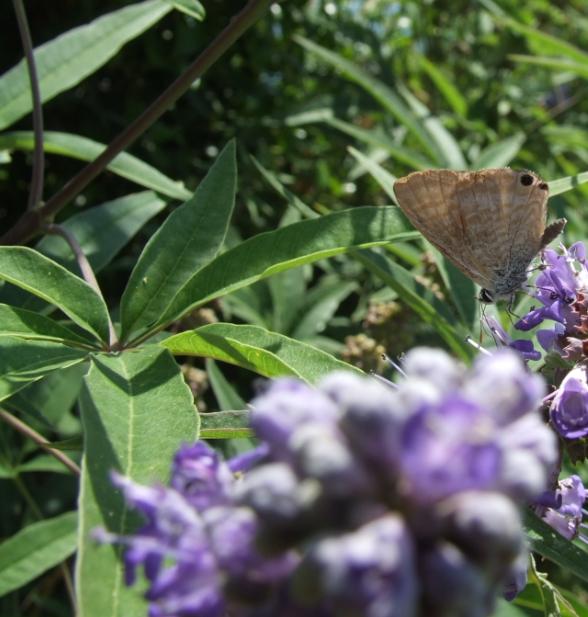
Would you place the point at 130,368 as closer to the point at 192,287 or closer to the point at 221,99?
the point at 192,287

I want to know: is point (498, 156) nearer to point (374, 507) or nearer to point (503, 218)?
point (503, 218)

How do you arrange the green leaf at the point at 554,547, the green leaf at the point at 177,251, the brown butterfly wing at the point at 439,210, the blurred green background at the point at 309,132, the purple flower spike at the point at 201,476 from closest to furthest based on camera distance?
1. the purple flower spike at the point at 201,476
2. the green leaf at the point at 554,547
3. the green leaf at the point at 177,251
4. the brown butterfly wing at the point at 439,210
5. the blurred green background at the point at 309,132

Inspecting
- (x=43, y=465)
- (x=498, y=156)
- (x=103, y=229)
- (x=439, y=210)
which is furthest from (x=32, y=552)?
(x=498, y=156)

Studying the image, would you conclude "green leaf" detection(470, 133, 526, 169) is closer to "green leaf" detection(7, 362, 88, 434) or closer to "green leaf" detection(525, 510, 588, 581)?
"green leaf" detection(7, 362, 88, 434)

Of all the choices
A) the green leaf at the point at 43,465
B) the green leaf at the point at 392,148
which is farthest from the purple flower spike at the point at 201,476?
the green leaf at the point at 392,148

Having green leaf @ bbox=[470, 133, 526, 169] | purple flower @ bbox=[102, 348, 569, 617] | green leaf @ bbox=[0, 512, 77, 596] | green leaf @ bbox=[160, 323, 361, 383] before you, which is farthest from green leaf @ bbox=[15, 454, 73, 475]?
purple flower @ bbox=[102, 348, 569, 617]

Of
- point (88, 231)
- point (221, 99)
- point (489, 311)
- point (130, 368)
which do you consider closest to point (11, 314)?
point (130, 368)

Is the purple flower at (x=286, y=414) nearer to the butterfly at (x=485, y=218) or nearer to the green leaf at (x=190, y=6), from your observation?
the butterfly at (x=485, y=218)

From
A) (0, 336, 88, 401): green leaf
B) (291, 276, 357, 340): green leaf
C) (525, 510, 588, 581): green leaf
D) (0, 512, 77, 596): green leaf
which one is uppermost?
(0, 336, 88, 401): green leaf
